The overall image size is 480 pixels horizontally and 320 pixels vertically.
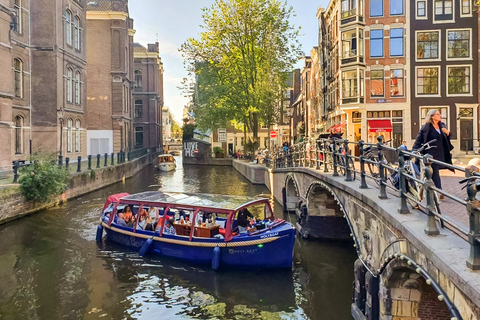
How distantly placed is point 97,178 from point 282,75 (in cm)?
1761

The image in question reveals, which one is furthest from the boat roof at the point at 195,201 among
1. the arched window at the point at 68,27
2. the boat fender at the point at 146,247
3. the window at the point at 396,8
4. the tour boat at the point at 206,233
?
the arched window at the point at 68,27

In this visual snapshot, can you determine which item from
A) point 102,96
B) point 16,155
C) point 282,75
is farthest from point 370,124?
point 102,96

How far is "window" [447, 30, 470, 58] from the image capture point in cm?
2962

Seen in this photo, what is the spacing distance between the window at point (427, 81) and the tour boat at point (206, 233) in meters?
19.6

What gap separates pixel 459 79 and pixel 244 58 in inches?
645

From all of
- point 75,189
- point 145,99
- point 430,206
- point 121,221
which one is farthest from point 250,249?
point 145,99

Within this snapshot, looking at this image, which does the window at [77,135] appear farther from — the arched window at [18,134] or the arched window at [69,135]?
the arched window at [18,134]

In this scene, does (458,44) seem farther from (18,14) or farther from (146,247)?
(18,14)

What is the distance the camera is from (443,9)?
97.2 feet

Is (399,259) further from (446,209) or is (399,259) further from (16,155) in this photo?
(16,155)

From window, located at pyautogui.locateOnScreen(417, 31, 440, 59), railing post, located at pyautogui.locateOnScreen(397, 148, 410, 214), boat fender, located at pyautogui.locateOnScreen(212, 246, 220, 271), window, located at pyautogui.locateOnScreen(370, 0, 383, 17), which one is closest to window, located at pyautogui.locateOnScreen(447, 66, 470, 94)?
window, located at pyautogui.locateOnScreen(417, 31, 440, 59)

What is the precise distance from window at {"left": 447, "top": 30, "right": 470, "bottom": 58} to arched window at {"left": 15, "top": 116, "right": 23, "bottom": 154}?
29436 mm

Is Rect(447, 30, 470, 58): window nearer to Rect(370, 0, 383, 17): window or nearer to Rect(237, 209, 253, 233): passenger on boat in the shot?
Rect(370, 0, 383, 17): window

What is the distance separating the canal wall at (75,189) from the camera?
17797 millimetres
